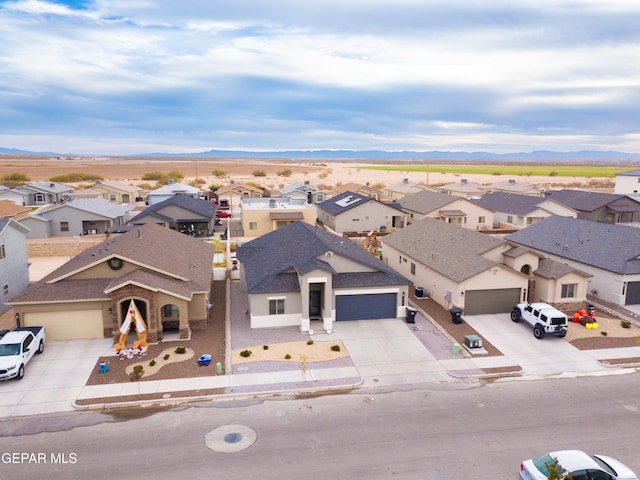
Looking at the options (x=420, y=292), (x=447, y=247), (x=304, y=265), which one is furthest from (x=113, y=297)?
(x=447, y=247)

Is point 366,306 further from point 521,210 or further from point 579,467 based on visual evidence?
point 521,210

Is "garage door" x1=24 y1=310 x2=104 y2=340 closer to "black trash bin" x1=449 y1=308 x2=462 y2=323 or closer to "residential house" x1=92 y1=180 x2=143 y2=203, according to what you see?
"black trash bin" x1=449 y1=308 x2=462 y2=323

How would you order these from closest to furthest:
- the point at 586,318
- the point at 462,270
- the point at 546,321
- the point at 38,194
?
the point at 546,321
the point at 586,318
the point at 462,270
the point at 38,194

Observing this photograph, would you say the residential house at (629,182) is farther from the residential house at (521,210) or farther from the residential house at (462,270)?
the residential house at (462,270)

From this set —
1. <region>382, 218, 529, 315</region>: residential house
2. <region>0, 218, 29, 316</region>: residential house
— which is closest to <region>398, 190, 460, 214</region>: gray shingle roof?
<region>382, 218, 529, 315</region>: residential house

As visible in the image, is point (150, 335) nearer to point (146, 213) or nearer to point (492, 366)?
point (492, 366)

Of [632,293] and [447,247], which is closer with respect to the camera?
[632,293]
